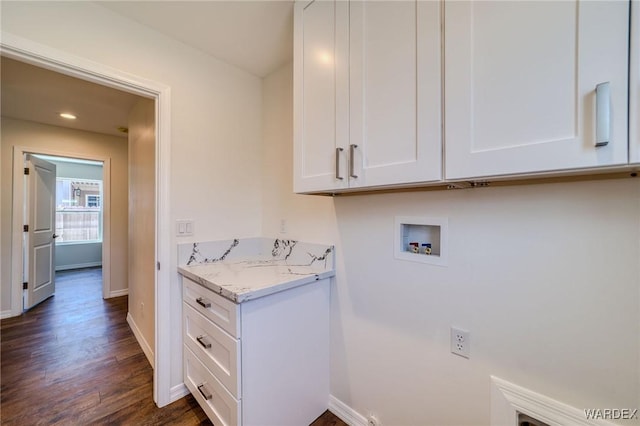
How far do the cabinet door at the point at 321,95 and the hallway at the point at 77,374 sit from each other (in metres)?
1.66

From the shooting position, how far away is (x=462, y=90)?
0.84 m

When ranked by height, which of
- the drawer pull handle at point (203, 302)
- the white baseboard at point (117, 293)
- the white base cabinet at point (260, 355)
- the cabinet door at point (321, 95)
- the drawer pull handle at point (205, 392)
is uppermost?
the cabinet door at point (321, 95)

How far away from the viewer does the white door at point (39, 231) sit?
3314 mm

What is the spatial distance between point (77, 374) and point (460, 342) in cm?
273

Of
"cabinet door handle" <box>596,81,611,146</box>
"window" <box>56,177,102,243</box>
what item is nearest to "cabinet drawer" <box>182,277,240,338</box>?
"cabinet door handle" <box>596,81,611,146</box>

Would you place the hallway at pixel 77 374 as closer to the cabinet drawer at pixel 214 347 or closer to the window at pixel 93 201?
the cabinet drawer at pixel 214 347

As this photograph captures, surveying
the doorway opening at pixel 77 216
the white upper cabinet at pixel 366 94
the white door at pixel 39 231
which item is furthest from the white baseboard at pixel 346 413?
the doorway opening at pixel 77 216

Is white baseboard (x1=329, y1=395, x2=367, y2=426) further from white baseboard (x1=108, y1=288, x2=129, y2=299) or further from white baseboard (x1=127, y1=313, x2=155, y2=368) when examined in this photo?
white baseboard (x1=108, y1=288, x2=129, y2=299)

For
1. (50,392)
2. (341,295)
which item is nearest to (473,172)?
(341,295)

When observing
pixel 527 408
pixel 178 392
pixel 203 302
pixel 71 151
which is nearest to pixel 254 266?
pixel 203 302

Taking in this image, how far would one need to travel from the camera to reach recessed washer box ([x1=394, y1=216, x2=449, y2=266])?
1.16m

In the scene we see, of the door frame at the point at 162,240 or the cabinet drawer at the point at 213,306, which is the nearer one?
the cabinet drawer at the point at 213,306

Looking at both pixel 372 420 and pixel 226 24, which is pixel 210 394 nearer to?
pixel 372 420

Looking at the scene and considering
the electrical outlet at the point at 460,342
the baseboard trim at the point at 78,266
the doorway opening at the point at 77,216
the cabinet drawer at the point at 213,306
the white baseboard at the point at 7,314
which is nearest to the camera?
the electrical outlet at the point at 460,342
